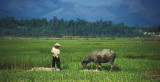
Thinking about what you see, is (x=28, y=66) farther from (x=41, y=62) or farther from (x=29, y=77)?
(x=29, y=77)

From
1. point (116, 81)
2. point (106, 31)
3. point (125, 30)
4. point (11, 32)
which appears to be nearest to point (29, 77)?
point (116, 81)

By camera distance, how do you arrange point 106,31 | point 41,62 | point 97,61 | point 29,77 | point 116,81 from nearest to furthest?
point 116,81 < point 29,77 < point 97,61 < point 41,62 < point 106,31

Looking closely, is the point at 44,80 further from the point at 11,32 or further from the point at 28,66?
the point at 11,32

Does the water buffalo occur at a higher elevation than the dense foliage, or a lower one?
lower

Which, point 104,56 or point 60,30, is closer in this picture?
point 104,56

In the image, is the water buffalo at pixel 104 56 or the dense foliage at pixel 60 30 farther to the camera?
the dense foliage at pixel 60 30

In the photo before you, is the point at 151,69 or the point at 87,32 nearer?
the point at 151,69

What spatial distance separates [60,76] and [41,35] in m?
90.0

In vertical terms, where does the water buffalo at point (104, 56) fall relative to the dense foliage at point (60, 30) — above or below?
below

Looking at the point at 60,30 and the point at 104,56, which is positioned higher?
the point at 60,30

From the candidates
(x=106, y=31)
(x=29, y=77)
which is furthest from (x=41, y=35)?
(x=29, y=77)

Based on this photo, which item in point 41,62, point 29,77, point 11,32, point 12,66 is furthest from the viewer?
point 11,32

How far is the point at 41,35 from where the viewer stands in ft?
322

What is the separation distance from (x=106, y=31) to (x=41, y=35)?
41.7 m
